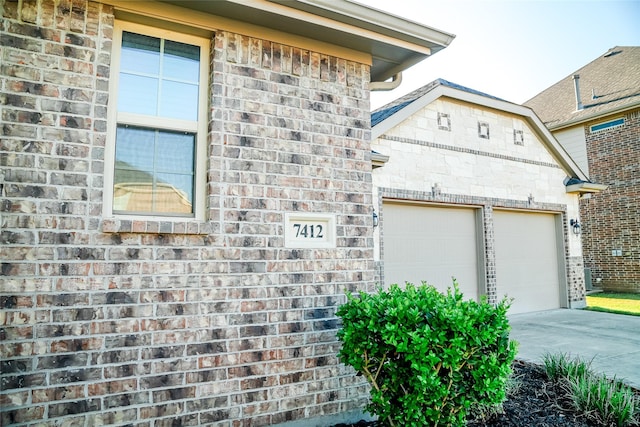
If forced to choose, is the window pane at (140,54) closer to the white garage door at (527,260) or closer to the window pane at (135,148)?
the window pane at (135,148)

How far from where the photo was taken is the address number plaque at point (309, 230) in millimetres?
3357

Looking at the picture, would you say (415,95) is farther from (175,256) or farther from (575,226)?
(175,256)

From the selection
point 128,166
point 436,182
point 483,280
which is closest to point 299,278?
point 128,166

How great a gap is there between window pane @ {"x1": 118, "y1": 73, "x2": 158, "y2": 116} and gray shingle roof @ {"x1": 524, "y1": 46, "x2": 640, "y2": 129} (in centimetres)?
1475

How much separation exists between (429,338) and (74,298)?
234 centimetres

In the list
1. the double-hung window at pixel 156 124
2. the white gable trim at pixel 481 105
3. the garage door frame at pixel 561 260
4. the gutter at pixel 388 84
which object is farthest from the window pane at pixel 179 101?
the garage door frame at pixel 561 260

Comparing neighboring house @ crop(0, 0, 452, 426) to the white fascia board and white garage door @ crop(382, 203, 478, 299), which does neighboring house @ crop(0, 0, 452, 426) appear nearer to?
the white fascia board

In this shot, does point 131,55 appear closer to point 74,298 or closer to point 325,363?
point 74,298

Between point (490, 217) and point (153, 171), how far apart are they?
24.2ft

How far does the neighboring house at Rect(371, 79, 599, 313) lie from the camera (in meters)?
7.42

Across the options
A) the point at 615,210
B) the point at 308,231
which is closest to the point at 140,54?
the point at 308,231

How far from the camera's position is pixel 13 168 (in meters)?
2.58

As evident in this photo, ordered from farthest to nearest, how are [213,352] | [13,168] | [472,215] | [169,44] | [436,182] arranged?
[472,215] → [436,182] → [169,44] → [213,352] → [13,168]

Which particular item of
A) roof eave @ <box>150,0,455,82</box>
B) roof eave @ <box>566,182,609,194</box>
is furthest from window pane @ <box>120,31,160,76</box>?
roof eave @ <box>566,182,609,194</box>
